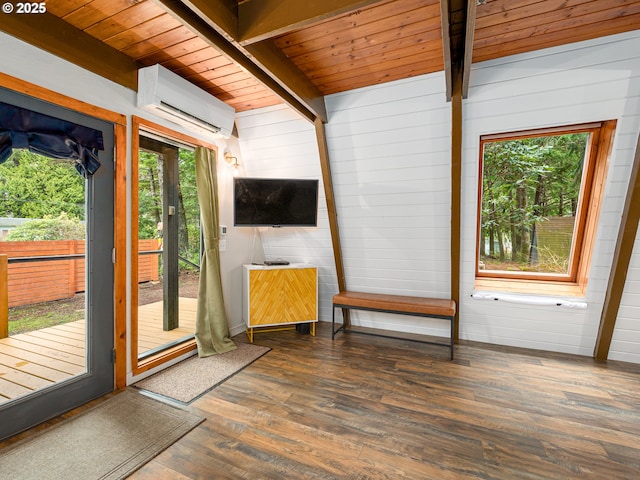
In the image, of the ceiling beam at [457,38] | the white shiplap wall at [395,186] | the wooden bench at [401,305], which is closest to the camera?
the ceiling beam at [457,38]

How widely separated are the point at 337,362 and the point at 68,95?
2.92 metres

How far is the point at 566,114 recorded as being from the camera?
244 centimetres

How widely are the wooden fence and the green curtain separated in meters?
1.07

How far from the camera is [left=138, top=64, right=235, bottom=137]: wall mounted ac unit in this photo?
2.27 meters

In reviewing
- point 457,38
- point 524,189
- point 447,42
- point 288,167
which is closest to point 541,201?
point 524,189

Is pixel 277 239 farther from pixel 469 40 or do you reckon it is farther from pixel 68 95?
pixel 469 40

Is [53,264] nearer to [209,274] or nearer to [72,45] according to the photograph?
[209,274]

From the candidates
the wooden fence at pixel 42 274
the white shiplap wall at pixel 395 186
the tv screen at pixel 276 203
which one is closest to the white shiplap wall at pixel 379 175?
the white shiplap wall at pixel 395 186

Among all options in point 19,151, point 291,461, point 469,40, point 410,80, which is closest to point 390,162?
point 410,80

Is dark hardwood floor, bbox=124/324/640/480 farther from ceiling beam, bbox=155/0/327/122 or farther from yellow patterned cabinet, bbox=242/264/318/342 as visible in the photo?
ceiling beam, bbox=155/0/327/122

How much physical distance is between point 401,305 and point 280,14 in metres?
2.64

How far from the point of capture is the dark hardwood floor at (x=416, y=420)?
62.3 inches

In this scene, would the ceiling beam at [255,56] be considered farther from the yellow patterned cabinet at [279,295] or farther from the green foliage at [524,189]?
the green foliage at [524,189]

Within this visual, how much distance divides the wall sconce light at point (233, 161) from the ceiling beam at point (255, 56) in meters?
1.02
